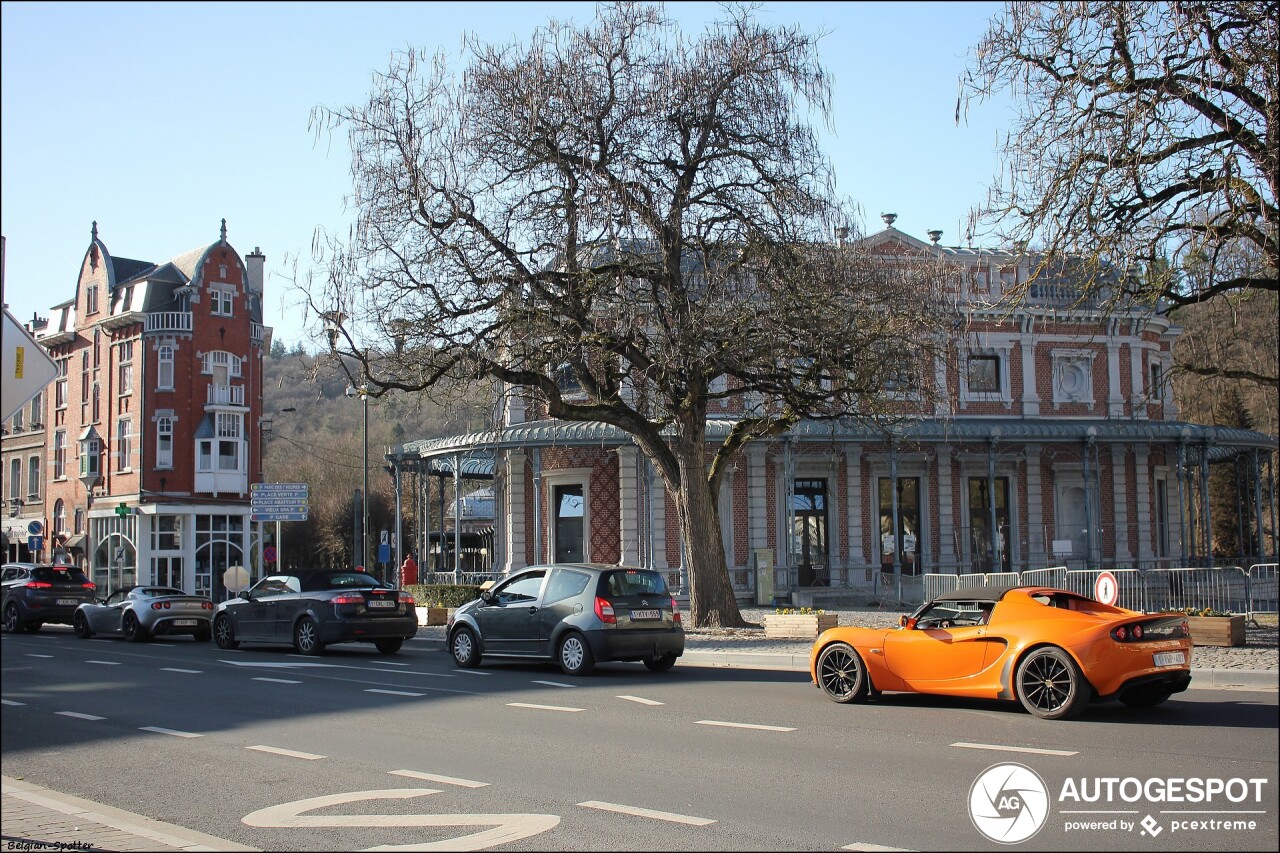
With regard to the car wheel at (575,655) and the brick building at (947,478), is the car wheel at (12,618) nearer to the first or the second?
the brick building at (947,478)

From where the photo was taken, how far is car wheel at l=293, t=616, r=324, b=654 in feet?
67.8

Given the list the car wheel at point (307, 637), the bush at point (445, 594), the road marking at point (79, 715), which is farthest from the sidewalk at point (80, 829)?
the bush at point (445, 594)

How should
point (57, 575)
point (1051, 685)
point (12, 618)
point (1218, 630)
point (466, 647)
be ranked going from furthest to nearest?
point (57, 575), point (12, 618), point (466, 647), point (1218, 630), point (1051, 685)

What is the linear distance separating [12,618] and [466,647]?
17156mm

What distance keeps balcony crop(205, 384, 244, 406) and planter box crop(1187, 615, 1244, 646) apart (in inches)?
1716

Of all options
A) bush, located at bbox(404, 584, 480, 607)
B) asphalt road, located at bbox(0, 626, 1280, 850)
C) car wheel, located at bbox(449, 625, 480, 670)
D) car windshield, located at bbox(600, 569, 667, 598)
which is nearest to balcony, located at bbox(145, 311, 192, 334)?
bush, located at bbox(404, 584, 480, 607)

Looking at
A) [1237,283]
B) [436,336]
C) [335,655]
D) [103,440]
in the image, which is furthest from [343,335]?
[103,440]

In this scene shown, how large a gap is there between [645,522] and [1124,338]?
16594mm

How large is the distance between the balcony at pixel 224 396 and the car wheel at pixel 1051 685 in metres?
46.1

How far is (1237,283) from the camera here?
15.2 meters

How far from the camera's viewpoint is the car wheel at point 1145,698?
1138 centimetres

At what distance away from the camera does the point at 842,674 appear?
506 inches

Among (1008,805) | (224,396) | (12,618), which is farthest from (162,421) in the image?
(1008,805)

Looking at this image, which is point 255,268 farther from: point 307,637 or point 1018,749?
point 1018,749
